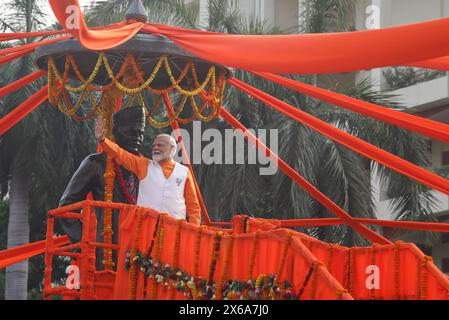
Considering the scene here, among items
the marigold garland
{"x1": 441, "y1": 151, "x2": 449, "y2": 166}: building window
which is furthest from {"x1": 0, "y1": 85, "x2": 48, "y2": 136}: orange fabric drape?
{"x1": 441, "y1": 151, "x2": 449, "y2": 166}: building window

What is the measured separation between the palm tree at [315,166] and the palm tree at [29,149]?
184 centimetres

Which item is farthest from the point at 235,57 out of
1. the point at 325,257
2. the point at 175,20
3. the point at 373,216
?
the point at 175,20

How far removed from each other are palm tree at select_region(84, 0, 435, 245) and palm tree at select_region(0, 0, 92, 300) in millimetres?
1842

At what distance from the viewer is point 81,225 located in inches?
402

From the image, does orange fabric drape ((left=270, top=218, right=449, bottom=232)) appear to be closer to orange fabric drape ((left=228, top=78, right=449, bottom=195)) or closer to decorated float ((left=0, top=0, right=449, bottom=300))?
decorated float ((left=0, top=0, right=449, bottom=300))

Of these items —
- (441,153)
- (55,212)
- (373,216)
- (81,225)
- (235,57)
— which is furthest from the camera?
(441,153)

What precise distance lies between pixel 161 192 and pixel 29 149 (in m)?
10.8

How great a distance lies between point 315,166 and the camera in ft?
65.5

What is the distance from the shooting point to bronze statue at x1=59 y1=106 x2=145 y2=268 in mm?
10148

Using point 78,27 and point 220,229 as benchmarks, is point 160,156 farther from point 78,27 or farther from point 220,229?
point 78,27

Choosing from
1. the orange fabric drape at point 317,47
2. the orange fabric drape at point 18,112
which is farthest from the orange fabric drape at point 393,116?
the orange fabric drape at point 18,112

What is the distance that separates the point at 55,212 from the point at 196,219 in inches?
65.1

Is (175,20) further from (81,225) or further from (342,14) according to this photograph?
(81,225)

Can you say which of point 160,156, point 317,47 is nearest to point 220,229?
point 160,156
